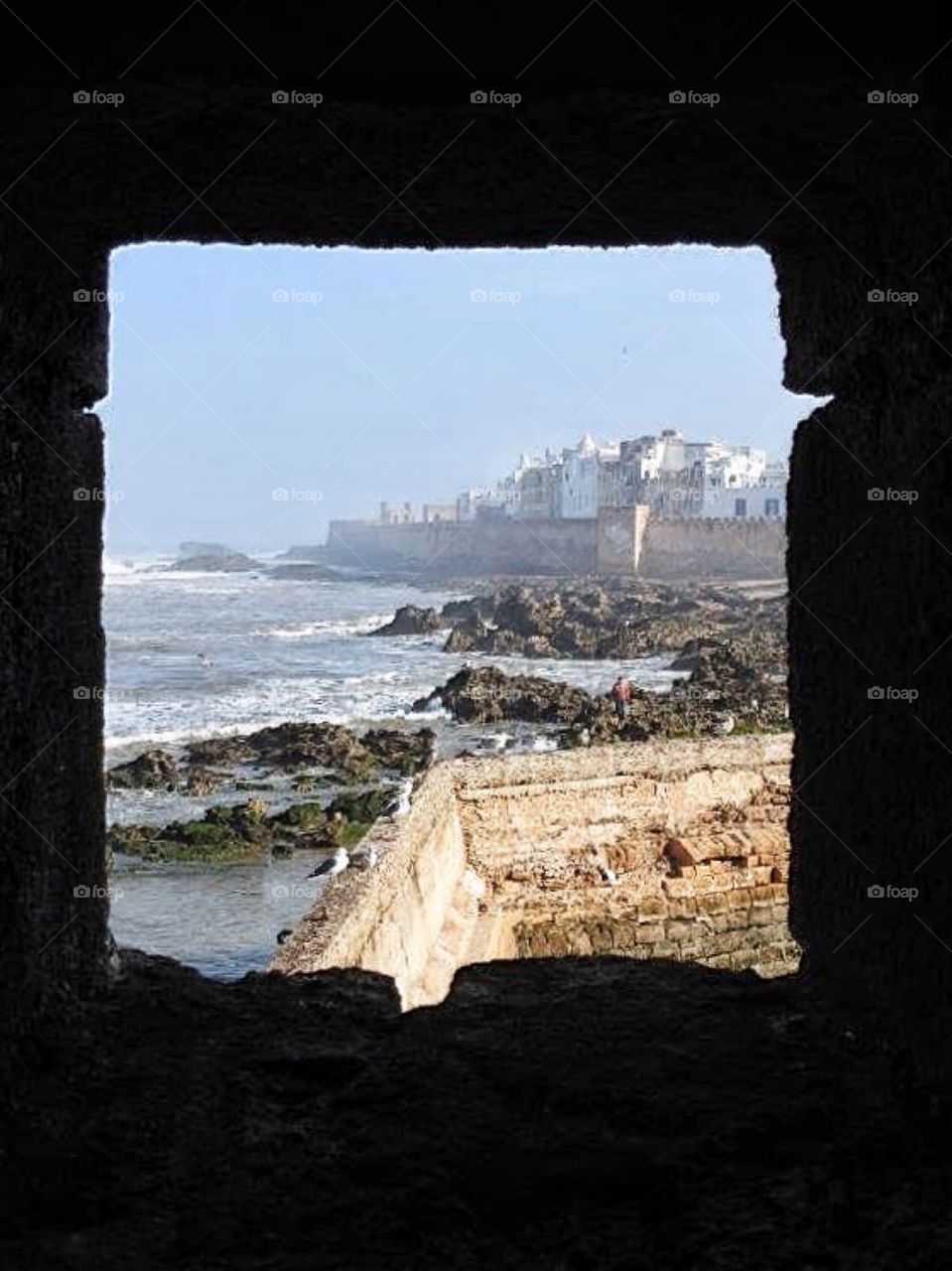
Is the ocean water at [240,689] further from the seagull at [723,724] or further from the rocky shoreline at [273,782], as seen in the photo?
the seagull at [723,724]

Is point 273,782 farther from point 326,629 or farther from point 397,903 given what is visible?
point 326,629

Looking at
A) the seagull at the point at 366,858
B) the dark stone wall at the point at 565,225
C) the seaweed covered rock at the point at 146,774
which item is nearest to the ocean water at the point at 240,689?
the seaweed covered rock at the point at 146,774

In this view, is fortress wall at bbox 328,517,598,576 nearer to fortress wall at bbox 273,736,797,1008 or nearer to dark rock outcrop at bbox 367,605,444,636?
dark rock outcrop at bbox 367,605,444,636

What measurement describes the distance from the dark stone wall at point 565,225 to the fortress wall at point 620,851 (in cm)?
965

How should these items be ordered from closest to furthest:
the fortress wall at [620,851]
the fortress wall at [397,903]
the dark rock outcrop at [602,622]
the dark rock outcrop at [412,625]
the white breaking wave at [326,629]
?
1. the fortress wall at [397,903]
2. the fortress wall at [620,851]
3. the dark rock outcrop at [602,622]
4. the dark rock outcrop at [412,625]
5. the white breaking wave at [326,629]

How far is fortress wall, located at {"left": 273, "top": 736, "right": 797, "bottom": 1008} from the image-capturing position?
12.9 meters

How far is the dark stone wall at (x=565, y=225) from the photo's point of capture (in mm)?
1737

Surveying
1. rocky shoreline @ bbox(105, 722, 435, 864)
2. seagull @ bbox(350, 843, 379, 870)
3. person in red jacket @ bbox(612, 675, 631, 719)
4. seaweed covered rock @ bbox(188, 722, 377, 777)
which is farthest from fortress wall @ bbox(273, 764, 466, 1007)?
person in red jacket @ bbox(612, 675, 631, 719)

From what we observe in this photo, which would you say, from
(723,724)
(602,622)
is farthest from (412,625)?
(723,724)

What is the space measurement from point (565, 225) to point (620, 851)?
1161 cm

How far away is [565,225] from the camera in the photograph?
2469 millimetres

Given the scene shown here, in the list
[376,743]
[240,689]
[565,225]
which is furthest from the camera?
[240,689]

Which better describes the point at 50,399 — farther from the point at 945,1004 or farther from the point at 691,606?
the point at 691,606

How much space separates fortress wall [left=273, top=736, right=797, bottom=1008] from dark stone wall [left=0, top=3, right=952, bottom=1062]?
9645 millimetres
